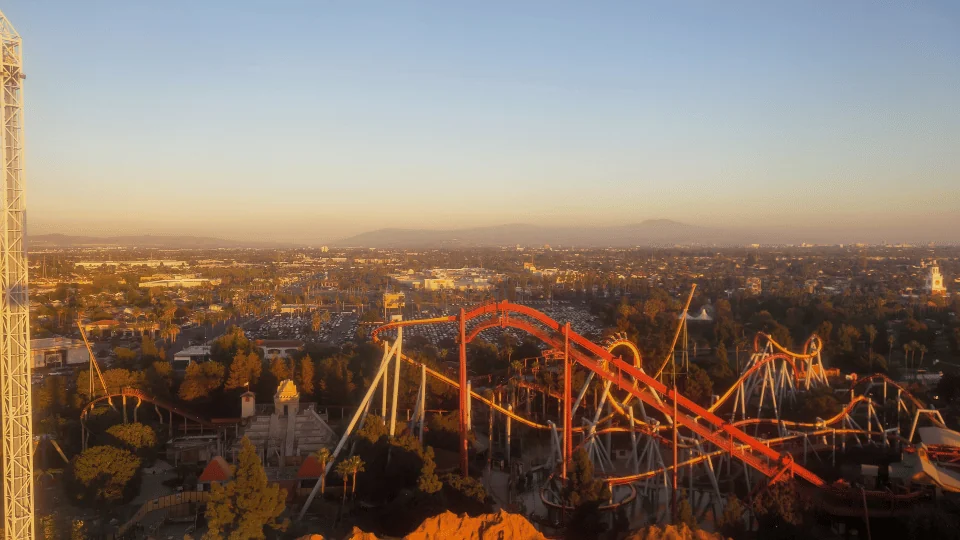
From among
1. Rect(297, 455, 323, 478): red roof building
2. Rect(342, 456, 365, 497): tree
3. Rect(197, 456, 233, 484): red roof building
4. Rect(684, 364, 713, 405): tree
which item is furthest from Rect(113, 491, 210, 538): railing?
Rect(684, 364, 713, 405): tree

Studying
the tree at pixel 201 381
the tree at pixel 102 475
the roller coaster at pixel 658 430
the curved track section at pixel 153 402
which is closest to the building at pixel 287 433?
the roller coaster at pixel 658 430

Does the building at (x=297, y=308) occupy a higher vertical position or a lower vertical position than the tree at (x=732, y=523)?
lower

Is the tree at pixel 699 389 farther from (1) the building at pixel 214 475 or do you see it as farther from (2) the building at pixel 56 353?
(2) the building at pixel 56 353

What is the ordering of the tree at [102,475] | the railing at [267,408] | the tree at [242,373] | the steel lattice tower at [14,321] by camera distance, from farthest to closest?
the tree at [242,373] → the railing at [267,408] → the tree at [102,475] → the steel lattice tower at [14,321]

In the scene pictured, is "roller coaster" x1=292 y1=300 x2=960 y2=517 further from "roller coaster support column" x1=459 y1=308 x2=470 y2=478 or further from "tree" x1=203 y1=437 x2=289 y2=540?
"tree" x1=203 y1=437 x2=289 y2=540

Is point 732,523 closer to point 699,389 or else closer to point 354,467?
point 354,467
